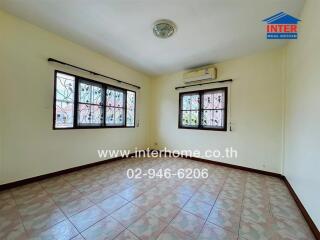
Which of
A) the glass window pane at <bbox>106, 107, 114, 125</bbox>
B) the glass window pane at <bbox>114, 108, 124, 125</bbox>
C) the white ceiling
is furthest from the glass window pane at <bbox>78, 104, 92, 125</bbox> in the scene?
the white ceiling

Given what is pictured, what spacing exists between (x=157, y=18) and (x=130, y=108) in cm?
257

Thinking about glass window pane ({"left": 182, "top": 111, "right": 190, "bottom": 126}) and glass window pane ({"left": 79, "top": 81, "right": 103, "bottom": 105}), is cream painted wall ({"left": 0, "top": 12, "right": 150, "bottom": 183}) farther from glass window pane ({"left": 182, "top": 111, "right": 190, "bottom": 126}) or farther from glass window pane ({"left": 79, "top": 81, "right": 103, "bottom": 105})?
glass window pane ({"left": 182, "top": 111, "right": 190, "bottom": 126})

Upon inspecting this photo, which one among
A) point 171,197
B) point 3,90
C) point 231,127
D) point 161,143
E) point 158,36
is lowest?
point 171,197

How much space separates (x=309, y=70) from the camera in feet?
5.56

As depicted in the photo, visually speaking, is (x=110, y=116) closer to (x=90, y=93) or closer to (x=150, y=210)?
(x=90, y=93)

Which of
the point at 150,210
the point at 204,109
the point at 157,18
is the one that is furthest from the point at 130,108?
the point at 150,210

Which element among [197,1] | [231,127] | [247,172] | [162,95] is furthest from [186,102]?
[197,1]

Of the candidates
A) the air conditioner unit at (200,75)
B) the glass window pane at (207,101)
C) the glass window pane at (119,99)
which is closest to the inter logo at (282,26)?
the air conditioner unit at (200,75)

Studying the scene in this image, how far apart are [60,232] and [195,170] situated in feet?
8.28

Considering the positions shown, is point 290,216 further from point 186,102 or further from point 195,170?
point 186,102

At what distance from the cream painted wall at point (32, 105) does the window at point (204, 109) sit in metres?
2.60

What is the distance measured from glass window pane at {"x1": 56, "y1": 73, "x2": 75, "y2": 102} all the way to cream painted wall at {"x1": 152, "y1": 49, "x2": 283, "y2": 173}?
3110 mm

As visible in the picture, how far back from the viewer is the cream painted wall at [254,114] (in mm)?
2869

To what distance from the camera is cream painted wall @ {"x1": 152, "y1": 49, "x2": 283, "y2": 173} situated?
2.87 metres
